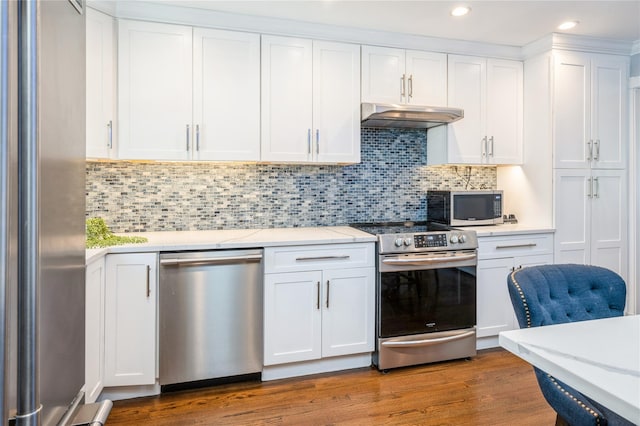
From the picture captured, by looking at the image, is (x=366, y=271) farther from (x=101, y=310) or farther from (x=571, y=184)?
(x=571, y=184)

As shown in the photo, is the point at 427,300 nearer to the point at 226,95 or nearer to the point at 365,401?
the point at 365,401

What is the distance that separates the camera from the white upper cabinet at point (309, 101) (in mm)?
2748

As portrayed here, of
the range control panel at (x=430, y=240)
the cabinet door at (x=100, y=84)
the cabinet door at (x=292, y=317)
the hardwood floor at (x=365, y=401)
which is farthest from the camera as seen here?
the range control panel at (x=430, y=240)

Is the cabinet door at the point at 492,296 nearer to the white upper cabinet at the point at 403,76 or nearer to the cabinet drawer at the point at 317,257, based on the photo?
the cabinet drawer at the point at 317,257

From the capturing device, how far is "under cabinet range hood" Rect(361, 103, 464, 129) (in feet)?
9.07

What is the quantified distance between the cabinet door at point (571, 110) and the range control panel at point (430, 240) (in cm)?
127

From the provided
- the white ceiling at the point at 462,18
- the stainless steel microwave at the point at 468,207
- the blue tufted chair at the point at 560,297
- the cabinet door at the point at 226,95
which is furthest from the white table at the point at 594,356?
the white ceiling at the point at 462,18

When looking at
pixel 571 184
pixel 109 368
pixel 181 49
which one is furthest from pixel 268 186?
pixel 571 184

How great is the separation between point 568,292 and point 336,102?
2.04 meters

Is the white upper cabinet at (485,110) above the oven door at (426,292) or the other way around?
above

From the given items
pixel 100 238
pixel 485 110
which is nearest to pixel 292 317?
pixel 100 238

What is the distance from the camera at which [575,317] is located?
1393 mm

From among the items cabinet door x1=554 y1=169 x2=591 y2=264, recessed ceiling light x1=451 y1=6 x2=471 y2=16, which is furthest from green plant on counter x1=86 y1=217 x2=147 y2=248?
cabinet door x1=554 y1=169 x2=591 y2=264

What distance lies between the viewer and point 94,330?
6.57ft
